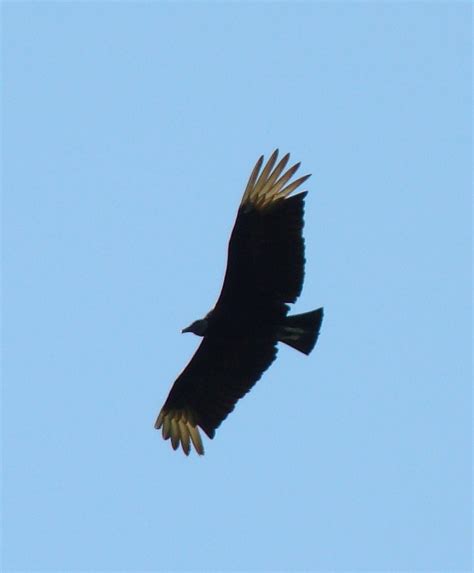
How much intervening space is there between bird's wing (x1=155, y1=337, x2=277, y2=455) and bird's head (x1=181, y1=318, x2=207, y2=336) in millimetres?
187

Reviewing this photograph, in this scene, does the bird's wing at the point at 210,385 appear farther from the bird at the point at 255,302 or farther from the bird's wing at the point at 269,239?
the bird's wing at the point at 269,239

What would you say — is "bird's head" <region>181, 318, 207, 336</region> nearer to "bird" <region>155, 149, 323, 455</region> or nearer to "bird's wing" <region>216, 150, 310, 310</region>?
"bird" <region>155, 149, 323, 455</region>

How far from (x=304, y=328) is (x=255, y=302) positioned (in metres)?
0.52

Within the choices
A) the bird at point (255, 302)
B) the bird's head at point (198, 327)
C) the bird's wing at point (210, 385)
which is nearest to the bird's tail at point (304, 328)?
the bird at point (255, 302)

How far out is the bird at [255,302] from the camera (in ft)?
51.2

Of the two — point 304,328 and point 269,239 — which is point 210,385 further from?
point 269,239

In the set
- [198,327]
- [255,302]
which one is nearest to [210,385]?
[198,327]

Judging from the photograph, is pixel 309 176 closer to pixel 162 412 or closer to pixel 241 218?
pixel 241 218

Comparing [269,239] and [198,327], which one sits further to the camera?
[198,327]

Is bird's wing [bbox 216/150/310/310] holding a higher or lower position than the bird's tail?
higher

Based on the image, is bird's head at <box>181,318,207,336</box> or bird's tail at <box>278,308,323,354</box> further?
bird's head at <box>181,318,207,336</box>

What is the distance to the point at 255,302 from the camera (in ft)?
52.2

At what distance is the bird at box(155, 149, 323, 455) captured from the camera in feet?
51.2

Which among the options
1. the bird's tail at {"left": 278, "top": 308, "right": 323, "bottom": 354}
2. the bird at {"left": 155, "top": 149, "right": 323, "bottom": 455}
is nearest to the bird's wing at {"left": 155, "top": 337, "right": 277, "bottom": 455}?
the bird at {"left": 155, "top": 149, "right": 323, "bottom": 455}
